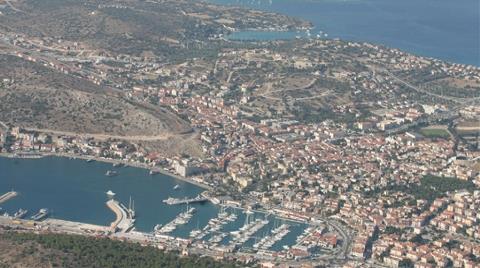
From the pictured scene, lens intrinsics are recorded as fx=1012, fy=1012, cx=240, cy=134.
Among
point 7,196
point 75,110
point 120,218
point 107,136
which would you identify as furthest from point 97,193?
point 75,110

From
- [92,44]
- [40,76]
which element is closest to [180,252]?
[40,76]

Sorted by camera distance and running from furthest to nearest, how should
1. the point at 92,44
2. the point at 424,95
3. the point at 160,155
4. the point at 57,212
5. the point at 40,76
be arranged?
1. the point at 92,44
2. the point at 424,95
3. the point at 40,76
4. the point at 160,155
5. the point at 57,212

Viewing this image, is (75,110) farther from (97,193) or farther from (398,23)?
(398,23)

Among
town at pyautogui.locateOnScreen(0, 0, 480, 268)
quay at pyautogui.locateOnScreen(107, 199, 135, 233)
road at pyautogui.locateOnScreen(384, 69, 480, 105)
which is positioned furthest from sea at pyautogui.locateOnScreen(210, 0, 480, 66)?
quay at pyautogui.locateOnScreen(107, 199, 135, 233)

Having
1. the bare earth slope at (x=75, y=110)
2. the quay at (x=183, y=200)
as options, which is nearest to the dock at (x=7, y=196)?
the quay at (x=183, y=200)

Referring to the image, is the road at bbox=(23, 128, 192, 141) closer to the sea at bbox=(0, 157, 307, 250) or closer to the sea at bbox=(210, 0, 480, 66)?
the sea at bbox=(0, 157, 307, 250)

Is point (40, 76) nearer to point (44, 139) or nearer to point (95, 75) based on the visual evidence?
point (95, 75)
